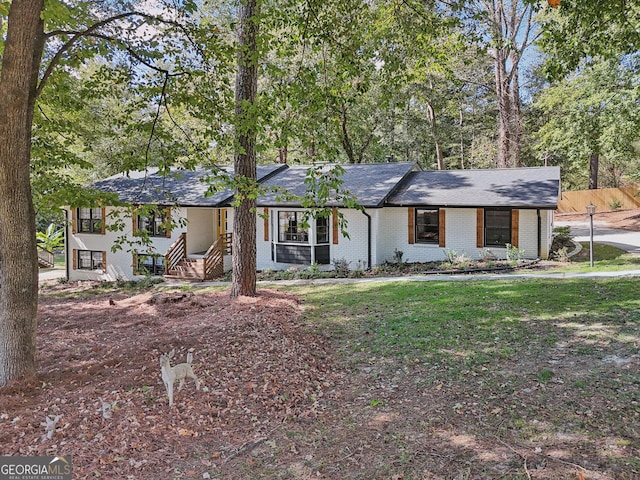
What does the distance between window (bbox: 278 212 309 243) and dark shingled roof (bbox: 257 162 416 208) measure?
0.60m

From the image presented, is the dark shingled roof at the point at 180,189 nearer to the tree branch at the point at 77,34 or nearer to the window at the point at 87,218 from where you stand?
the window at the point at 87,218

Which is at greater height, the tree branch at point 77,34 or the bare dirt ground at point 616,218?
the tree branch at point 77,34

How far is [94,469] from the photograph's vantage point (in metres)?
3.76

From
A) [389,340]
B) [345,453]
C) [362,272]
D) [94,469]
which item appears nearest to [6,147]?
[94,469]

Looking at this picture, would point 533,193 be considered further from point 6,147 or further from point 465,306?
point 6,147

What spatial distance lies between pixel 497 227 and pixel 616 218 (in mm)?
19772

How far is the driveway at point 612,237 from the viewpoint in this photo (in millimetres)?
18217

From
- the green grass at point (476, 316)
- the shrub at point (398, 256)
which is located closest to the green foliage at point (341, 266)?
the shrub at point (398, 256)

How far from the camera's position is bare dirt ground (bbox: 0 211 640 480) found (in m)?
3.77

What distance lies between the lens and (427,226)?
17.1 meters

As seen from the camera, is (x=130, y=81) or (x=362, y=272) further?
(x=362, y=272)

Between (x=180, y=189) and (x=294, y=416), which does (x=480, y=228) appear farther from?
(x=294, y=416)

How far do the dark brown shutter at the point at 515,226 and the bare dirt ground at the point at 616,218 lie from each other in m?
13.8

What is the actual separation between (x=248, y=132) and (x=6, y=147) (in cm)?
279
